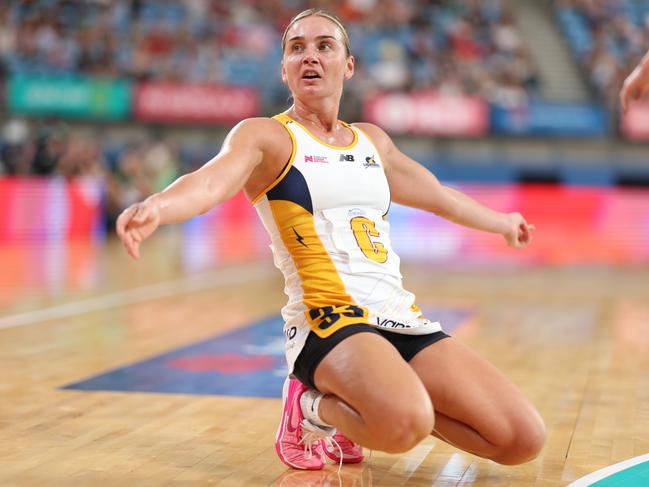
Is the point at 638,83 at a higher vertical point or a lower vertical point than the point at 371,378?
higher

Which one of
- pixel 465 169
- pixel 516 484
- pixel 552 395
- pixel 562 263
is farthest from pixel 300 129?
pixel 465 169

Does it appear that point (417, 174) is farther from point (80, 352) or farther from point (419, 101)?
point (419, 101)

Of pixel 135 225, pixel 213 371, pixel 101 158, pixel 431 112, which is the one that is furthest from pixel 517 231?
pixel 431 112

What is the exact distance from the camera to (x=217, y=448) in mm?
3654

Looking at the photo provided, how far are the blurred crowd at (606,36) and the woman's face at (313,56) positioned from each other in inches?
631

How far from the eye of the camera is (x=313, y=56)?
342 centimetres

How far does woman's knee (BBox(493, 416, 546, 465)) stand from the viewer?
10.3ft

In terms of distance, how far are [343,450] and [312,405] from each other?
317 millimetres

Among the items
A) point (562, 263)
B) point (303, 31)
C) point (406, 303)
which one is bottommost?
point (562, 263)

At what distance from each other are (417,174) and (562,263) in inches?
331

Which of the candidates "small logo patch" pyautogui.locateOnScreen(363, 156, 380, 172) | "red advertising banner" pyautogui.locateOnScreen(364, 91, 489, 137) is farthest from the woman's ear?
"red advertising banner" pyautogui.locateOnScreen(364, 91, 489, 137)

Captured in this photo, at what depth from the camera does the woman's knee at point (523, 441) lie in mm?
3154

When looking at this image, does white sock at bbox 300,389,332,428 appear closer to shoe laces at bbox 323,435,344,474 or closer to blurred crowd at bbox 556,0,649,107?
shoe laces at bbox 323,435,344,474

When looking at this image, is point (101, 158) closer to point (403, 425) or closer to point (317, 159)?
point (317, 159)
